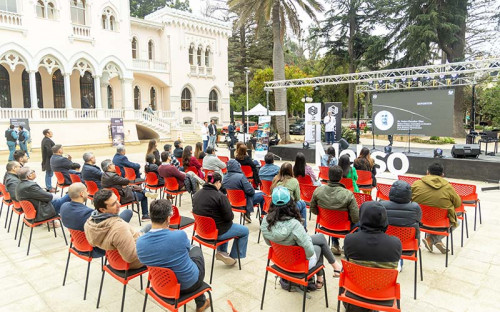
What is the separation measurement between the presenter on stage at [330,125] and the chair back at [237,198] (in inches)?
405

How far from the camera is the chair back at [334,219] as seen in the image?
13.7ft

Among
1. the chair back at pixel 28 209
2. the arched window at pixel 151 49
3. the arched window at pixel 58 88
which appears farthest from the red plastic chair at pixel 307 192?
the arched window at pixel 151 49

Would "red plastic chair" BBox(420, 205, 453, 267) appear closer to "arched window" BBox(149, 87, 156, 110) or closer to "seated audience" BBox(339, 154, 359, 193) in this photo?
"seated audience" BBox(339, 154, 359, 193)

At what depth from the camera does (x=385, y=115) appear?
13398mm

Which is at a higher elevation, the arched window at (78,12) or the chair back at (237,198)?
the arched window at (78,12)

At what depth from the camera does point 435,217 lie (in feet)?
14.2

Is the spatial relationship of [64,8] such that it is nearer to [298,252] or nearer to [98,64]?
[98,64]

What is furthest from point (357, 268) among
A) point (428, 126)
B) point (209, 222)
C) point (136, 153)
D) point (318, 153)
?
point (136, 153)

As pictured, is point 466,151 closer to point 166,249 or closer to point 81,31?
point 166,249

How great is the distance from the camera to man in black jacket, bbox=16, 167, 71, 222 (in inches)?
195

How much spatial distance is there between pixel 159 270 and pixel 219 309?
1027 millimetres

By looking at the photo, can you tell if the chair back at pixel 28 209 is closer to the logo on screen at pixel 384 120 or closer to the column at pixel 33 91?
the logo on screen at pixel 384 120

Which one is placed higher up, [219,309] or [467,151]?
[467,151]

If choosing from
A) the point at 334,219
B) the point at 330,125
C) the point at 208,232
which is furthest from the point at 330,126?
the point at 208,232
